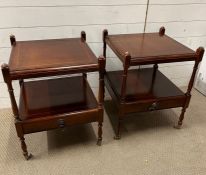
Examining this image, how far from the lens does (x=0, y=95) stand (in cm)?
167

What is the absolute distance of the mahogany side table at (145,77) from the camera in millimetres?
1243

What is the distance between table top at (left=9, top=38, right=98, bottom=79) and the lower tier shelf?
0.36 metres

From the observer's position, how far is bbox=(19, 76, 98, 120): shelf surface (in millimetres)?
1231

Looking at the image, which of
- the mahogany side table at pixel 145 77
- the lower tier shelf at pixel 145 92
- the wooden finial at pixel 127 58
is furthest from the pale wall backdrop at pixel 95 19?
the wooden finial at pixel 127 58

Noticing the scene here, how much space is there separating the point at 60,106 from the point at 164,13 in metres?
1.08

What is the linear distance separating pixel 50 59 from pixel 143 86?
0.70 meters

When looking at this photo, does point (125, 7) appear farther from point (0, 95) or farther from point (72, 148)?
point (0, 95)

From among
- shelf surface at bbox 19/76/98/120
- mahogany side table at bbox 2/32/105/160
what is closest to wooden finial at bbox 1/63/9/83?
mahogany side table at bbox 2/32/105/160

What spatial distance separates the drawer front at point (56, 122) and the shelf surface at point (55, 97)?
4 cm

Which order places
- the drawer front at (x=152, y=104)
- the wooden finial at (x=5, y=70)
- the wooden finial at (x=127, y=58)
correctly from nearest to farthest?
the wooden finial at (x=5, y=70) → the wooden finial at (x=127, y=58) → the drawer front at (x=152, y=104)

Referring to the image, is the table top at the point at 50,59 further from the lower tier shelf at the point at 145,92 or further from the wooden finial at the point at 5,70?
the lower tier shelf at the point at 145,92

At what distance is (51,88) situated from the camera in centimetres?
146

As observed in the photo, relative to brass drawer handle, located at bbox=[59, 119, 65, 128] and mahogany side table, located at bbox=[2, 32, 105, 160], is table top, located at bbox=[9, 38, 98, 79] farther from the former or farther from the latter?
brass drawer handle, located at bbox=[59, 119, 65, 128]

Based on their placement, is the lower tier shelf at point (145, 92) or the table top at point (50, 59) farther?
the lower tier shelf at point (145, 92)
